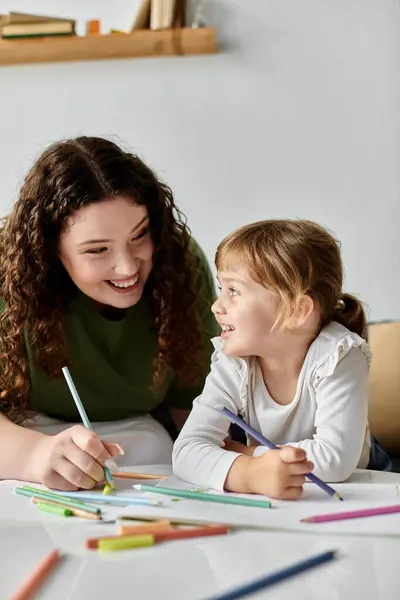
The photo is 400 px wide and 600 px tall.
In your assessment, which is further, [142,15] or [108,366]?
[142,15]

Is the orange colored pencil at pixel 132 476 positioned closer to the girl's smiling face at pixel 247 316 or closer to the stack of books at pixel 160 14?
the girl's smiling face at pixel 247 316

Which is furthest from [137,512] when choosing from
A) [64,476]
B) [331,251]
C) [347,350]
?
[331,251]

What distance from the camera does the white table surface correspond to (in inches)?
30.4

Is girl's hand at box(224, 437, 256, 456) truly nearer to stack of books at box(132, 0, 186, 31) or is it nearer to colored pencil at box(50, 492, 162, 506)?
colored pencil at box(50, 492, 162, 506)

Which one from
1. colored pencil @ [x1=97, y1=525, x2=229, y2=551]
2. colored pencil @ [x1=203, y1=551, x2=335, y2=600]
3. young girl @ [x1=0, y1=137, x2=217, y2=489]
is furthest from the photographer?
young girl @ [x1=0, y1=137, x2=217, y2=489]

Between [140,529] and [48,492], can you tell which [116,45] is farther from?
[140,529]

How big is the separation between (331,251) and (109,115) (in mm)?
1600

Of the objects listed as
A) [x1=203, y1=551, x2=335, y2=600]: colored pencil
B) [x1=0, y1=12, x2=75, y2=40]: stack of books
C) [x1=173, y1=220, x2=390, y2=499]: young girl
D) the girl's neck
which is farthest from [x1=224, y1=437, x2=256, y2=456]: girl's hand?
[x1=0, y1=12, x2=75, y2=40]: stack of books

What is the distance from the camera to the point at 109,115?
108 inches

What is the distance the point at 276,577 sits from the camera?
79cm

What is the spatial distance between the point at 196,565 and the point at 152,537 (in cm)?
8

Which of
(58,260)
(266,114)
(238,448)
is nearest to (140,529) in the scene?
(238,448)

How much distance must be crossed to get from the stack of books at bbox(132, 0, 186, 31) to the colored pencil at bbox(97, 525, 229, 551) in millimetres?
1983

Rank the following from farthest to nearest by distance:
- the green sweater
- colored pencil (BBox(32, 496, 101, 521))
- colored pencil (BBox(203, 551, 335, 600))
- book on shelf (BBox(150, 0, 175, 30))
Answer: book on shelf (BBox(150, 0, 175, 30))
the green sweater
colored pencil (BBox(32, 496, 101, 521))
colored pencil (BBox(203, 551, 335, 600))
